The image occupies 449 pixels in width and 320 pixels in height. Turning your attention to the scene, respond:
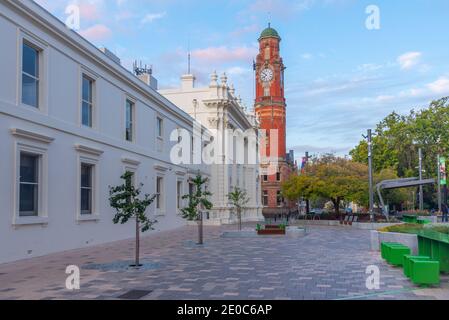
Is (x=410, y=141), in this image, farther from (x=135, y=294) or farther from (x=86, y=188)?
(x=135, y=294)

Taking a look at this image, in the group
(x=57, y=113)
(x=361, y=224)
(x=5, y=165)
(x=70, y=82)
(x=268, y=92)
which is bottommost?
(x=361, y=224)

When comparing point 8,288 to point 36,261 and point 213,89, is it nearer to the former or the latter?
point 36,261

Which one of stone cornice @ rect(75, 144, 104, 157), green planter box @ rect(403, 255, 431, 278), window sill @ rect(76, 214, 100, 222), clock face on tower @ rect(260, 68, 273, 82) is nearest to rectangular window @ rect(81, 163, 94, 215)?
window sill @ rect(76, 214, 100, 222)

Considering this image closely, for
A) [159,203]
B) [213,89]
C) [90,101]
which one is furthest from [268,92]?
[90,101]

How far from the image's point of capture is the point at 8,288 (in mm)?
8867

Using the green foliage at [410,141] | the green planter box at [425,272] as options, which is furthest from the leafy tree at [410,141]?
the green planter box at [425,272]

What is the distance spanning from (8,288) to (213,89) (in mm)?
33007

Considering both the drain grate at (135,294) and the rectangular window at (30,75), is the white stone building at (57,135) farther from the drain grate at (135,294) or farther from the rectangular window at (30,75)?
the drain grate at (135,294)

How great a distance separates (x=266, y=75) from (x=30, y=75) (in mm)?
63638

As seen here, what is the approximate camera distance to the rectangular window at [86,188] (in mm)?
17297

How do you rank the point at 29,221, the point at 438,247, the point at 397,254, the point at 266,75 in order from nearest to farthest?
the point at 438,247 → the point at 397,254 → the point at 29,221 → the point at 266,75

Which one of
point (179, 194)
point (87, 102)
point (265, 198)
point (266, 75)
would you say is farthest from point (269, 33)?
point (87, 102)

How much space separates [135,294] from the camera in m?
8.49

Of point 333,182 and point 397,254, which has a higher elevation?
point 333,182
